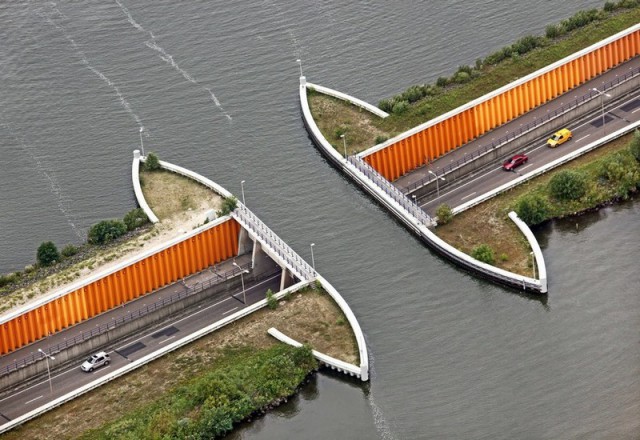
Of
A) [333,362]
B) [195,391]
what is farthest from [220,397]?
[333,362]

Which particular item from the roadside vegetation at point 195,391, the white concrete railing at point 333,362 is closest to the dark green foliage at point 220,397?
the roadside vegetation at point 195,391

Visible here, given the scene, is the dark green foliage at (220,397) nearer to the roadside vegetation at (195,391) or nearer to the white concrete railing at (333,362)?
the roadside vegetation at (195,391)

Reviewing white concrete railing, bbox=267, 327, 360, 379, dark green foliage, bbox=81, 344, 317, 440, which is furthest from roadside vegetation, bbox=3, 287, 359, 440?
white concrete railing, bbox=267, 327, 360, 379

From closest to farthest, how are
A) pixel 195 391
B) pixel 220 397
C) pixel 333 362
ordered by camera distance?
pixel 220 397 → pixel 195 391 → pixel 333 362

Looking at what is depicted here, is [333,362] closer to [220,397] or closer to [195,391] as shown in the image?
[220,397]

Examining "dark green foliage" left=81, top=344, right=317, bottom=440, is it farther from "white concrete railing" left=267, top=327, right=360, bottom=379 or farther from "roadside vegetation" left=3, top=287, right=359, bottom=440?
"white concrete railing" left=267, top=327, right=360, bottom=379

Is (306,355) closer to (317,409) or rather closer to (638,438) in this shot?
(317,409)
